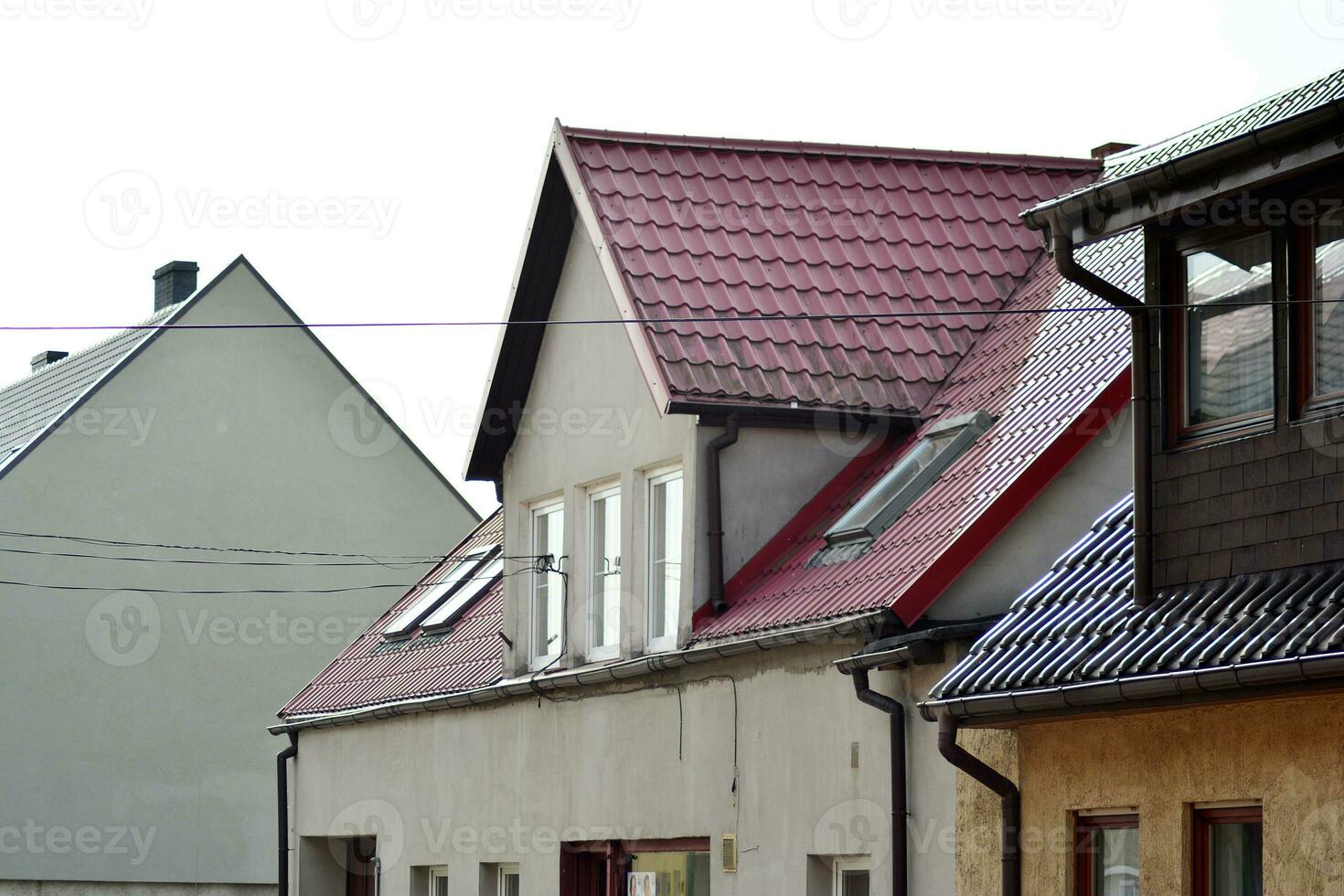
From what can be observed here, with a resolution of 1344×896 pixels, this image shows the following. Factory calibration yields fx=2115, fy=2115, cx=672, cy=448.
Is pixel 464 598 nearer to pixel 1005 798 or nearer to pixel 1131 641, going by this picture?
pixel 1005 798

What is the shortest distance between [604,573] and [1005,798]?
585 centimetres

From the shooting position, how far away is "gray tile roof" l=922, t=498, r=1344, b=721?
9195mm

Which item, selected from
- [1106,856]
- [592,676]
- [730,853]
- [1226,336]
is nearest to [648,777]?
[592,676]

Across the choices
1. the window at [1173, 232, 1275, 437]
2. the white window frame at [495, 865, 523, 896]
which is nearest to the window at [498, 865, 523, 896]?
the white window frame at [495, 865, 523, 896]

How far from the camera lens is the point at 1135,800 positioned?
34.9 ft

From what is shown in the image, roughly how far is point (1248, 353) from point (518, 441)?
8.54m

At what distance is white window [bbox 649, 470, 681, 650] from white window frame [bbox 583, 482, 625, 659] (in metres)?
0.32

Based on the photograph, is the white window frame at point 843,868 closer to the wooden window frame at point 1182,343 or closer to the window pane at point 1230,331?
the wooden window frame at point 1182,343

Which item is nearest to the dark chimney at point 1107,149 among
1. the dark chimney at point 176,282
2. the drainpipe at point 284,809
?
the drainpipe at point 284,809

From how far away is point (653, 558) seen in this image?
1603 centimetres

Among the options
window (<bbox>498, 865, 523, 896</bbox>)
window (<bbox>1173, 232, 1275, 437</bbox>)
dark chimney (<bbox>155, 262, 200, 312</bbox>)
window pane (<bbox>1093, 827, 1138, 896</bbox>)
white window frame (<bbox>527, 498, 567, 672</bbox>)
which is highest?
dark chimney (<bbox>155, 262, 200, 312</bbox>)

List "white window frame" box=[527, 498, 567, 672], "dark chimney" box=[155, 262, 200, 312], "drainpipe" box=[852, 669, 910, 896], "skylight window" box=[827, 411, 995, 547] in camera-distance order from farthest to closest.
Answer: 1. "dark chimney" box=[155, 262, 200, 312]
2. "white window frame" box=[527, 498, 567, 672]
3. "skylight window" box=[827, 411, 995, 547]
4. "drainpipe" box=[852, 669, 910, 896]

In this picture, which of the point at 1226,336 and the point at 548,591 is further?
the point at 548,591

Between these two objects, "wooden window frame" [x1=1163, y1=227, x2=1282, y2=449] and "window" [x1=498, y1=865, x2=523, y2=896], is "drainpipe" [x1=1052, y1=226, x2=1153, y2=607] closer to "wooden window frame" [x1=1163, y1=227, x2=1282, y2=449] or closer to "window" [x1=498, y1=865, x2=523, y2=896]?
"wooden window frame" [x1=1163, y1=227, x2=1282, y2=449]
